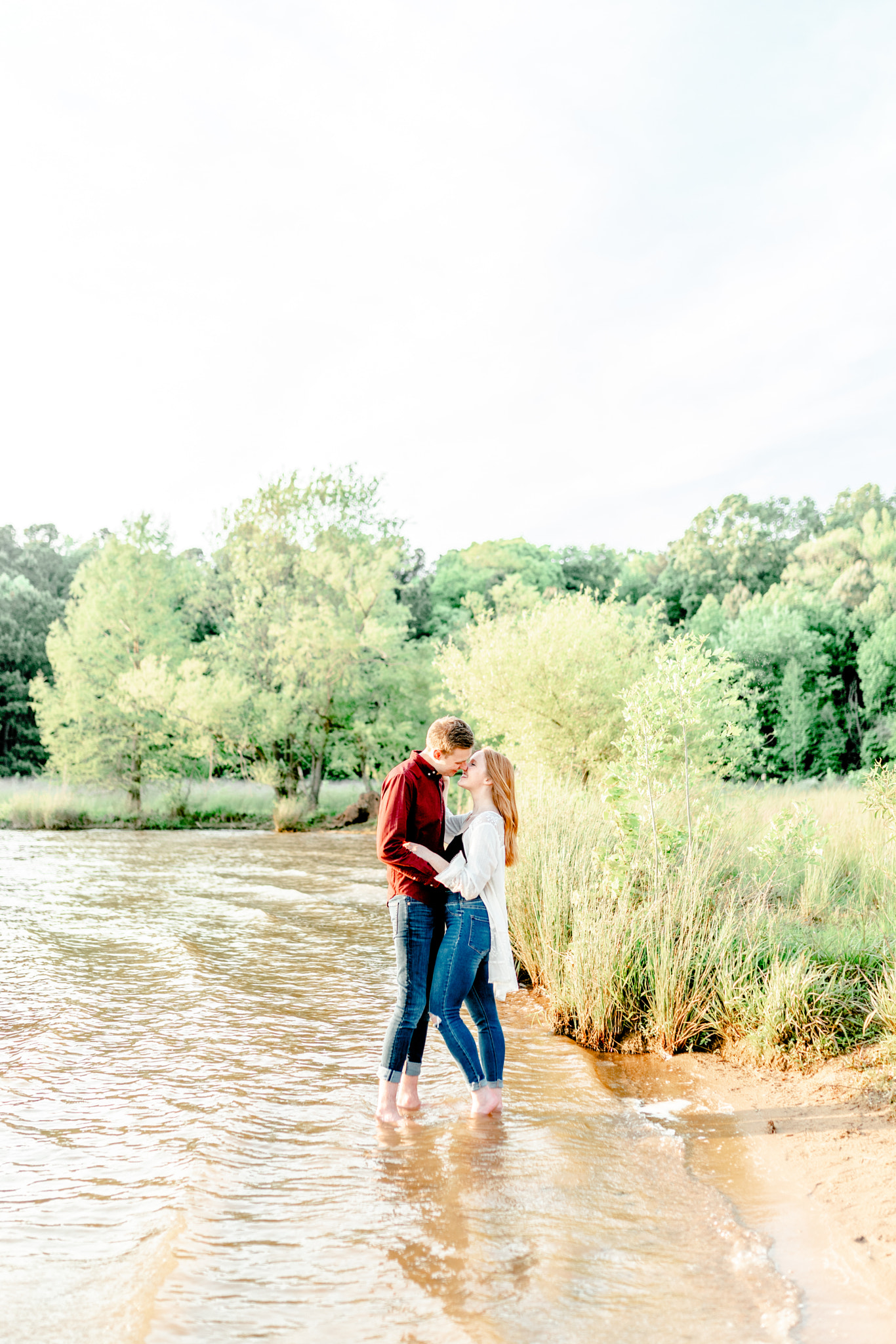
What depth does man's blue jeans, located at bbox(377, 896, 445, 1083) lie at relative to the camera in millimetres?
4957

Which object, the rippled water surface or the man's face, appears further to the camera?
the man's face

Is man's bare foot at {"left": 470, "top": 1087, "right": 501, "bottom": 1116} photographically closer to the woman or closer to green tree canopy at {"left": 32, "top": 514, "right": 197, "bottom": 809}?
the woman

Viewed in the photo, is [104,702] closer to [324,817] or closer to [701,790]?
[324,817]

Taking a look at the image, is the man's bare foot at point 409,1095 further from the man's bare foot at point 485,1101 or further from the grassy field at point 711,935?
the grassy field at point 711,935

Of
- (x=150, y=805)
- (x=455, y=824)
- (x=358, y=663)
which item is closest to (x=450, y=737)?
(x=455, y=824)

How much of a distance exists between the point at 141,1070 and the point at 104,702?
24.6m

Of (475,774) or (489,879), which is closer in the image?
(489,879)

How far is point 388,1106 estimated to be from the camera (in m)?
5.17

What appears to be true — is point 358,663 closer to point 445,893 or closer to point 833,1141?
point 445,893

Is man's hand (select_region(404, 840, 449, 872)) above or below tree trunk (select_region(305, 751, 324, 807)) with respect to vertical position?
above

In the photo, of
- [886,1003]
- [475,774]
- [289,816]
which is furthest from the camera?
[289,816]

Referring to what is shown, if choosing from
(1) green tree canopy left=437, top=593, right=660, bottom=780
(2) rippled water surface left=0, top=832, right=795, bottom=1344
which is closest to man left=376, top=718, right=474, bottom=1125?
(2) rippled water surface left=0, top=832, right=795, bottom=1344

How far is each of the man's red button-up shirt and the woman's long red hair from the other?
0.30 m

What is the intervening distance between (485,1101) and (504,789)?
5.87 ft
